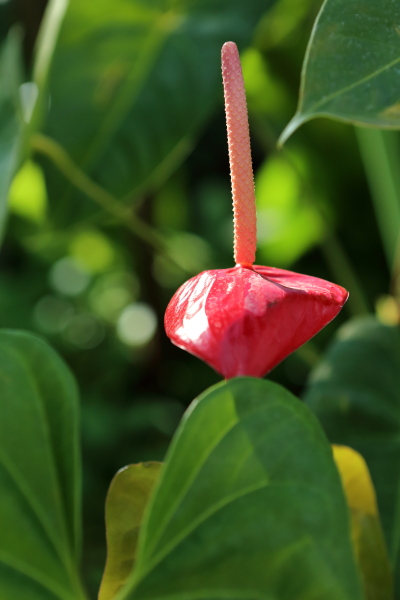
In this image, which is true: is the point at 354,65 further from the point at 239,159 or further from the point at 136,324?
the point at 136,324

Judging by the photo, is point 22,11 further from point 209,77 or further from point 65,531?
point 65,531

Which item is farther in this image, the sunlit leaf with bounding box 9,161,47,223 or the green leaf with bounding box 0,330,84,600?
the sunlit leaf with bounding box 9,161,47,223

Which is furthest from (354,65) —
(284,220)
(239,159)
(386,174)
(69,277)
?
(69,277)

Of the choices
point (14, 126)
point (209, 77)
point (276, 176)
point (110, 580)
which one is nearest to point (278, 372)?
point (276, 176)

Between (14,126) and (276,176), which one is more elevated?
(14,126)

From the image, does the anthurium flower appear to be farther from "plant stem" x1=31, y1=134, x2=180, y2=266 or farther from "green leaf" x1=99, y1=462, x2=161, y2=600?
"plant stem" x1=31, y1=134, x2=180, y2=266

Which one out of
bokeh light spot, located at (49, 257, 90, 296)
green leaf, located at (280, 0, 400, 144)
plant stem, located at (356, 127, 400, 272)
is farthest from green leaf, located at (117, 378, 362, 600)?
bokeh light spot, located at (49, 257, 90, 296)
